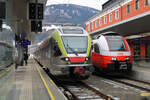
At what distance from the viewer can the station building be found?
15812 millimetres

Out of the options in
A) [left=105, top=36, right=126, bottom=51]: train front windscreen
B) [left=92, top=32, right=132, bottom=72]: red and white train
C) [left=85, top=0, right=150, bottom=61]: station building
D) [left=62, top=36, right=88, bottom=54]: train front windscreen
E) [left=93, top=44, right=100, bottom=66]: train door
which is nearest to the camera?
[left=62, top=36, right=88, bottom=54]: train front windscreen

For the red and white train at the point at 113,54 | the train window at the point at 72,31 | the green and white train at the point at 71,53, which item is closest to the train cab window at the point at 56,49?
the green and white train at the point at 71,53

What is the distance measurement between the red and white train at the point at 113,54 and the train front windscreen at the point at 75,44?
112 inches

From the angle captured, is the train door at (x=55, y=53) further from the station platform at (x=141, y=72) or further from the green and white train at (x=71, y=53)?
the station platform at (x=141, y=72)

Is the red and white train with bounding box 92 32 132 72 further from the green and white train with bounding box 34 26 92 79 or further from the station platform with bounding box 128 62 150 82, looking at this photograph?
the green and white train with bounding box 34 26 92 79

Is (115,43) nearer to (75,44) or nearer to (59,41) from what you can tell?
(75,44)

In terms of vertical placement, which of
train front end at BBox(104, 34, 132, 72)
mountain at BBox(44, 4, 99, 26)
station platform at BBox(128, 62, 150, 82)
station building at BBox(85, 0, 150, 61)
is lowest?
station platform at BBox(128, 62, 150, 82)

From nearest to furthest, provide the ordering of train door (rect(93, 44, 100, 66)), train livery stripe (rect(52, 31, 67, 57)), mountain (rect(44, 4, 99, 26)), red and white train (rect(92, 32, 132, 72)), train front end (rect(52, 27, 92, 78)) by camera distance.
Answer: train front end (rect(52, 27, 92, 78)), train livery stripe (rect(52, 31, 67, 57)), red and white train (rect(92, 32, 132, 72)), train door (rect(93, 44, 100, 66)), mountain (rect(44, 4, 99, 26))

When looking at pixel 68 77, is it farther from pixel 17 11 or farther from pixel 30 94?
pixel 17 11

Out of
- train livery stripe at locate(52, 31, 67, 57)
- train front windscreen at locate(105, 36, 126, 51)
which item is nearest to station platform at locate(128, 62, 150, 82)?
train front windscreen at locate(105, 36, 126, 51)

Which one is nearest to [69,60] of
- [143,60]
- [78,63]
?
[78,63]

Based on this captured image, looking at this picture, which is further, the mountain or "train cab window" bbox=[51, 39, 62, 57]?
the mountain

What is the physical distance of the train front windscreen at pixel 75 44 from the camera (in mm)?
10227

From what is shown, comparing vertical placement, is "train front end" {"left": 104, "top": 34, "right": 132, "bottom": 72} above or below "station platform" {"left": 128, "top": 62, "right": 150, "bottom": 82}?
above
